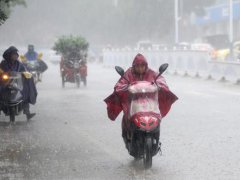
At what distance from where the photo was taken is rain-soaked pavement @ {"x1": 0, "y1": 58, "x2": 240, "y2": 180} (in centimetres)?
943

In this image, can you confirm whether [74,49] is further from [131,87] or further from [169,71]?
[131,87]

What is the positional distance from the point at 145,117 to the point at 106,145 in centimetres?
293

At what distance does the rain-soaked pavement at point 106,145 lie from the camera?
943 centimetres

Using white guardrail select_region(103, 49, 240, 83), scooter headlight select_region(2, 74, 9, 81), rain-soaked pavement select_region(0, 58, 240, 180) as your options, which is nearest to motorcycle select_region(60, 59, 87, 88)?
white guardrail select_region(103, 49, 240, 83)

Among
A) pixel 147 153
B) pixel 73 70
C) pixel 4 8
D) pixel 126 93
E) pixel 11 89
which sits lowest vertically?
pixel 73 70

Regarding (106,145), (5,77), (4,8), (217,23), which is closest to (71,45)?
(4,8)

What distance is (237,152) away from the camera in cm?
1093

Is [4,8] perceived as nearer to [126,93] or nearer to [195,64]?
[126,93]

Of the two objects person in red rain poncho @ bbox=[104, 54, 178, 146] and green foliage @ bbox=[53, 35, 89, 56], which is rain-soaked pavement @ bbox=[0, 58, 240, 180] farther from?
green foliage @ bbox=[53, 35, 89, 56]

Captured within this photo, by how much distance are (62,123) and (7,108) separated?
50.0 inches

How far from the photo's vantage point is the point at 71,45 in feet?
97.6

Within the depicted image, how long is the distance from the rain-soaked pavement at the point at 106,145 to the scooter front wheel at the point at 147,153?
90 millimetres

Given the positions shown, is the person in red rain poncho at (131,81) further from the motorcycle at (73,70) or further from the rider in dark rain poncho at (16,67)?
the motorcycle at (73,70)

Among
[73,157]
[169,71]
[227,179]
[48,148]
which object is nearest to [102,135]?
[48,148]
